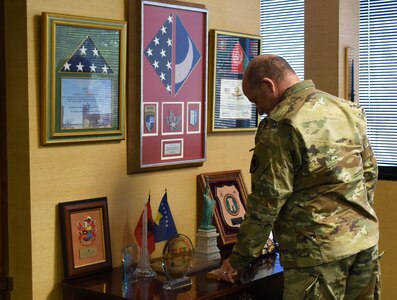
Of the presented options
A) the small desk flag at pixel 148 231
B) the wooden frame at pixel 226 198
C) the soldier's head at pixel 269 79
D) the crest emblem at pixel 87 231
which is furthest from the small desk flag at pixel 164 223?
the soldier's head at pixel 269 79

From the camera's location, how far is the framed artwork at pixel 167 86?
300cm

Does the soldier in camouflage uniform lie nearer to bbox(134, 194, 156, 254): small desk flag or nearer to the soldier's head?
the soldier's head

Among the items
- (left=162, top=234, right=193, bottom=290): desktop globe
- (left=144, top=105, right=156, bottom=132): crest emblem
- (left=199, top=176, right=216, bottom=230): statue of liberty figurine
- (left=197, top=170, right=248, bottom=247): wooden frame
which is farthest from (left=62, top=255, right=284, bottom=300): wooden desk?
(left=144, top=105, right=156, bottom=132): crest emblem

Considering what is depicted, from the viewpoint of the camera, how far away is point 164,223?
3.17 metres

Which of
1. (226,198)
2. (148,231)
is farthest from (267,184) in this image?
(226,198)

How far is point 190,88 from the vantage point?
3307 millimetres

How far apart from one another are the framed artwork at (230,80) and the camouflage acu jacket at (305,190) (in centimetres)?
84

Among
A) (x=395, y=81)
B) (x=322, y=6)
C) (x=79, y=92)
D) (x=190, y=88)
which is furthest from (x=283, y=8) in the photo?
(x=79, y=92)

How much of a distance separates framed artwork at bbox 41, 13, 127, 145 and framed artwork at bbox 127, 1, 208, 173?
3.6 inches

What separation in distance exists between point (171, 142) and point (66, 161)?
2.05 ft

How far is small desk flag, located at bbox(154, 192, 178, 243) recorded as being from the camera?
123 inches

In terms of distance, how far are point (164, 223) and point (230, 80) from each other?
0.87m

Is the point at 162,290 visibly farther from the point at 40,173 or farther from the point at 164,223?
the point at 40,173

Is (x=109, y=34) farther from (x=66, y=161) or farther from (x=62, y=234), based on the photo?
(x=62, y=234)
